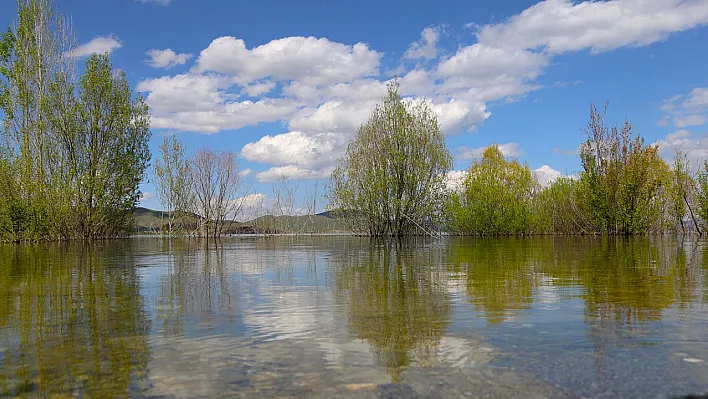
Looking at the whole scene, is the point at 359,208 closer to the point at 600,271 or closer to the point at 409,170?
the point at 409,170

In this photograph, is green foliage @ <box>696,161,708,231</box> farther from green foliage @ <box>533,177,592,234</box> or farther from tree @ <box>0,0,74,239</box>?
tree @ <box>0,0,74,239</box>

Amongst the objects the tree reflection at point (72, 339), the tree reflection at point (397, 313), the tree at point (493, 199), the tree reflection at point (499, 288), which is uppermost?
the tree at point (493, 199)

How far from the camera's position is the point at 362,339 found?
3596 mm

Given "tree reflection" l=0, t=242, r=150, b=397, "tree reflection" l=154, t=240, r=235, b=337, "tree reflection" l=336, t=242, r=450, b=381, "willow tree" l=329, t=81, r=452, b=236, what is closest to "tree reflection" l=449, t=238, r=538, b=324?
"tree reflection" l=336, t=242, r=450, b=381

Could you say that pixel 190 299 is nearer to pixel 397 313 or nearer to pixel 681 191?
pixel 397 313

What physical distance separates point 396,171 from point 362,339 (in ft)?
97.2

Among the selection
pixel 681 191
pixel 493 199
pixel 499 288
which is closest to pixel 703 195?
pixel 681 191

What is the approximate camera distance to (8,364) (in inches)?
120

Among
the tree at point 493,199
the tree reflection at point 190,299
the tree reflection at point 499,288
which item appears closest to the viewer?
the tree reflection at point 190,299

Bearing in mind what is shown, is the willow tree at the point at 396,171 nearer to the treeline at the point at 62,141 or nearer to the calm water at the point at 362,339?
the treeline at the point at 62,141

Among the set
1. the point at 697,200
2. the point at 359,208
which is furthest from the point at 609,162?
the point at 359,208

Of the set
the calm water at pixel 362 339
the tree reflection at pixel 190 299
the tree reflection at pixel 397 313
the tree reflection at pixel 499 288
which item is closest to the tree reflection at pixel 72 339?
the calm water at pixel 362 339

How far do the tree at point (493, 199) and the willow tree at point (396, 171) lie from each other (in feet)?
31.6

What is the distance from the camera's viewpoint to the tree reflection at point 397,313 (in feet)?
10.6
